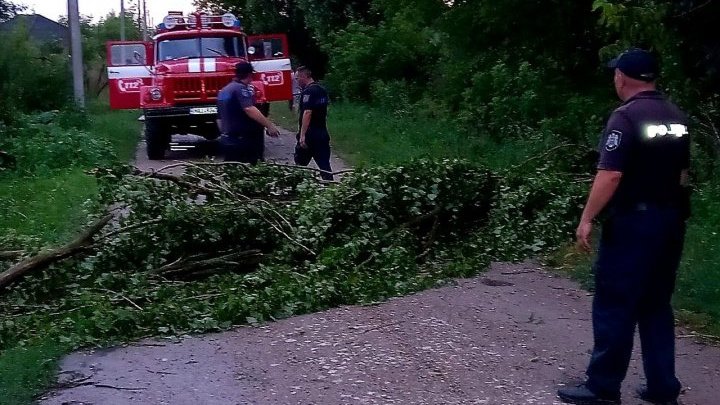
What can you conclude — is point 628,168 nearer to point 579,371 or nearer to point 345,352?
point 579,371

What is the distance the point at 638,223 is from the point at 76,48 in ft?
69.8

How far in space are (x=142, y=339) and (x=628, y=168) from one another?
3.46m

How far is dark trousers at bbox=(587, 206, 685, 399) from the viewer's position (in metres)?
4.98

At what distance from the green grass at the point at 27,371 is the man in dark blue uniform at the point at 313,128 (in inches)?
235

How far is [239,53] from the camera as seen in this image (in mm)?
19750

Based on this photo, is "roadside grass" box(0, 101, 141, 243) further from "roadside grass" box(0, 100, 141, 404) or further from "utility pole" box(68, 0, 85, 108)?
"utility pole" box(68, 0, 85, 108)

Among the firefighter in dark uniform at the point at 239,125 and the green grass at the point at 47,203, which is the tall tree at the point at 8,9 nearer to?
the green grass at the point at 47,203

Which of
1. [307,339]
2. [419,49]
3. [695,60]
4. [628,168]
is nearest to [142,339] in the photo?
[307,339]

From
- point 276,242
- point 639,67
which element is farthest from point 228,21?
point 639,67

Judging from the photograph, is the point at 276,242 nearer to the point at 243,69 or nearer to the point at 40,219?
the point at 243,69

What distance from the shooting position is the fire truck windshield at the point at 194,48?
1922 centimetres

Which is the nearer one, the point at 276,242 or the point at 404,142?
the point at 276,242

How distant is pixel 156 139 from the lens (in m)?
19.0

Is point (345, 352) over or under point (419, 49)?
under
